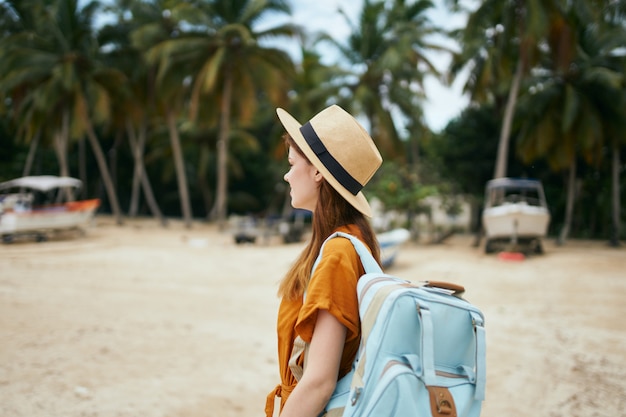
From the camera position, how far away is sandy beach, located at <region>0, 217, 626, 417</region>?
4.20 m

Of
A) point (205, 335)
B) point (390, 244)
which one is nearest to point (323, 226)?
point (205, 335)

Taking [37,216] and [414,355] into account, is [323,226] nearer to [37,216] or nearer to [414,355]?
[414,355]

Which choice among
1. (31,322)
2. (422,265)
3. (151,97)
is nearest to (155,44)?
(151,97)

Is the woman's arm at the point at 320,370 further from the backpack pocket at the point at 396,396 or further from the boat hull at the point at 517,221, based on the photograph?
the boat hull at the point at 517,221

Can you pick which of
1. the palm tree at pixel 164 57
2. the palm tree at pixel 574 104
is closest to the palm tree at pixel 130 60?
the palm tree at pixel 164 57

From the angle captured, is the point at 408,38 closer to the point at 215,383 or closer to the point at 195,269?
the point at 195,269

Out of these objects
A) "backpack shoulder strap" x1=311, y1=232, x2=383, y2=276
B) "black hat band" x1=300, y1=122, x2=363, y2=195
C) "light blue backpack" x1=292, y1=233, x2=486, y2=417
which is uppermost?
"black hat band" x1=300, y1=122, x2=363, y2=195

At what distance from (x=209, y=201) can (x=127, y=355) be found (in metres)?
28.5

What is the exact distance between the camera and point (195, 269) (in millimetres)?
12008

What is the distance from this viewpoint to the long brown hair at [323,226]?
142 centimetres

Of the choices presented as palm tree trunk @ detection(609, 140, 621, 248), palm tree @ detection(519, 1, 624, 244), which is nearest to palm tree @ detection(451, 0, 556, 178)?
palm tree @ detection(519, 1, 624, 244)

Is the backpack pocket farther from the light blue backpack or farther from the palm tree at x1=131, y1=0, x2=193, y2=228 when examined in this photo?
the palm tree at x1=131, y1=0, x2=193, y2=228

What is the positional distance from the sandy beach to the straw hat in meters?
3.16

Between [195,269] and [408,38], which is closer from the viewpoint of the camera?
[195,269]
